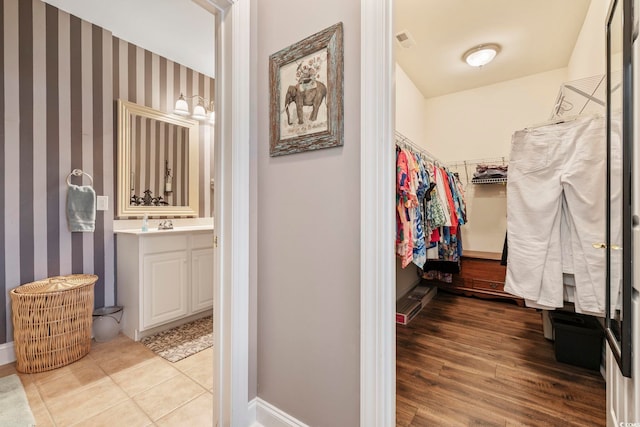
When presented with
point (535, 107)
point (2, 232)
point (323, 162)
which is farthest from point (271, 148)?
point (535, 107)

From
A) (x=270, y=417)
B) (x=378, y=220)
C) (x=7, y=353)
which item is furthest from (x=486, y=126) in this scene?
(x=7, y=353)

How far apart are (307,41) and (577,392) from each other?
2478 millimetres

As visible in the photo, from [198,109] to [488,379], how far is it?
351 centimetres

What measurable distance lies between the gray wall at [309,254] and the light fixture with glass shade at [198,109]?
72.5 inches

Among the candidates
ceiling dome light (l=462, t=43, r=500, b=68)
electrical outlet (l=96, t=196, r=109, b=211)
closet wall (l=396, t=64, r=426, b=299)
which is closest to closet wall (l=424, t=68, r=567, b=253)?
closet wall (l=396, t=64, r=426, b=299)

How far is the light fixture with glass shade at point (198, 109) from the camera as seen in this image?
2.82 meters

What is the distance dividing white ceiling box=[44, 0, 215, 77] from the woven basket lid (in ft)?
7.01

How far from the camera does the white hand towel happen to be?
7.06 ft

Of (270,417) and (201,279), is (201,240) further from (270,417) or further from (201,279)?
(270,417)

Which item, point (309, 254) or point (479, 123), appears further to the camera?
point (479, 123)

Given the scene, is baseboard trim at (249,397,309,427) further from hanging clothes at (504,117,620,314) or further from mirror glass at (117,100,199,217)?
mirror glass at (117,100,199,217)

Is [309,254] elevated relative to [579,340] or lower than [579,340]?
elevated

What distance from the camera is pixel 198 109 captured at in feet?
9.64

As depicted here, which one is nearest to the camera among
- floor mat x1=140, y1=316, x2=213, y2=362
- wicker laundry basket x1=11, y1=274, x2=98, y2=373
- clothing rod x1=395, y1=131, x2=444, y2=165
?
wicker laundry basket x1=11, y1=274, x2=98, y2=373
